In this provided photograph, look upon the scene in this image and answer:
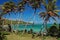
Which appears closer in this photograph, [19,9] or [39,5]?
[39,5]

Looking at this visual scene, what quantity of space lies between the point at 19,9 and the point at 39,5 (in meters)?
10.2

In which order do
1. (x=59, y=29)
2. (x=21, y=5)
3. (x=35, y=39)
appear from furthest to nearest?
(x=21, y=5), (x=59, y=29), (x=35, y=39)

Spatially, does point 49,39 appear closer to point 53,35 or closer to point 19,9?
point 53,35

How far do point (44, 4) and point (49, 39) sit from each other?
8551 mm

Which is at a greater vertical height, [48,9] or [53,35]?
[48,9]

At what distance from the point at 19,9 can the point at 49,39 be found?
18.6 m

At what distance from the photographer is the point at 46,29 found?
60219 millimetres

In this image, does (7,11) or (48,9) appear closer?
(48,9)

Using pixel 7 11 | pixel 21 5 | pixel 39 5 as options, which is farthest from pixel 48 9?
pixel 7 11

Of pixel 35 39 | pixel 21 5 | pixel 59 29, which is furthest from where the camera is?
pixel 21 5

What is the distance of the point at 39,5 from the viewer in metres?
59.7

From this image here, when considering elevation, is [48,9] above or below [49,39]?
above

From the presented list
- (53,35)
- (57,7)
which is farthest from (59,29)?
(57,7)

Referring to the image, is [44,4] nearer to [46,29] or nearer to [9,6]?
[46,29]
